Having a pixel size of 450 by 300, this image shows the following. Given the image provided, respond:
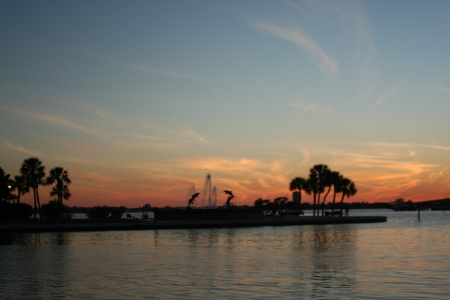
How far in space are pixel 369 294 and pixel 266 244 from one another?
19763mm

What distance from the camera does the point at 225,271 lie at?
2258 cm

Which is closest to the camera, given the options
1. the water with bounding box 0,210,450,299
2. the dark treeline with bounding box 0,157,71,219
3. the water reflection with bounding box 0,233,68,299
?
the water with bounding box 0,210,450,299

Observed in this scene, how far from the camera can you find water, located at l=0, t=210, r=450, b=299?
17297 mm

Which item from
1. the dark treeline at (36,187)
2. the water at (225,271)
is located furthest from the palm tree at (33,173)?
the water at (225,271)

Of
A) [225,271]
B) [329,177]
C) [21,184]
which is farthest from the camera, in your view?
[329,177]

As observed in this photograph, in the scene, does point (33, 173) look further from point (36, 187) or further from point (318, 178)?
point (318, 178)

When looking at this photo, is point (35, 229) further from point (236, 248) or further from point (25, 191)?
point (25, 191)

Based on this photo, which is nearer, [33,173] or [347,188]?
[33,173]

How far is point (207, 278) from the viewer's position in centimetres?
2059

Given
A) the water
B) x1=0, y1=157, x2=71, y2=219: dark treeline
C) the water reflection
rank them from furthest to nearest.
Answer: x1=0, y1=157, x2=71, y2=219: dark treeline → the water reflection → the water

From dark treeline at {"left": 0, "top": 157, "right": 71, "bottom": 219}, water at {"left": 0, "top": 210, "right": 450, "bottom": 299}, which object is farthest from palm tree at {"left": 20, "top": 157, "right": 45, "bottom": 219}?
water at {"left": 0, "top": 210, "right": 450, "bottom": 299}

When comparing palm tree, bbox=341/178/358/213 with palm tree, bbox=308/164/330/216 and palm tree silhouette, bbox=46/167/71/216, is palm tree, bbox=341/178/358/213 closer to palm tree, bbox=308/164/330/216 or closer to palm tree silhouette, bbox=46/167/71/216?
palm tree, bbox=308/164/330/216

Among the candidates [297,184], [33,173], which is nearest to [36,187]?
[33,173]

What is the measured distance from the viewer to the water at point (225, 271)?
17297mm
